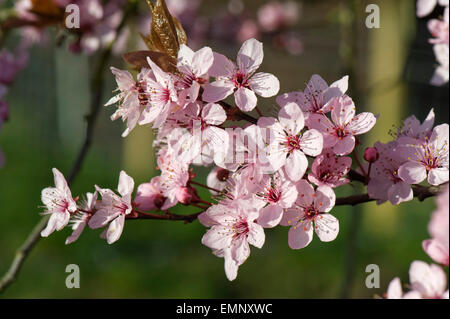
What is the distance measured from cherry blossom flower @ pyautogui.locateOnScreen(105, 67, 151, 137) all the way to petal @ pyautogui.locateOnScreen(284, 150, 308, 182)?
0.22m

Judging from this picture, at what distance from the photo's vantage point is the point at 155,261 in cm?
327

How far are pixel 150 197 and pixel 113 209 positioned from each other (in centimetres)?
6

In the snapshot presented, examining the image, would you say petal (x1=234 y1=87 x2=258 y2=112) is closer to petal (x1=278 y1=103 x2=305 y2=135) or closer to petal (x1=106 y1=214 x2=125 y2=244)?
petal (x1=278 y1=103 x2=305 y2=135)

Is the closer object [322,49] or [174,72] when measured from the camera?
[174,72]

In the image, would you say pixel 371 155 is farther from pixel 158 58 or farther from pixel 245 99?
pixel 158 58

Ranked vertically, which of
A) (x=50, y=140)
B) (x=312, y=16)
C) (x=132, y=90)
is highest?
(x=312, y=16)

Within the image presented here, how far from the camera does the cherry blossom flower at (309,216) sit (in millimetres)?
693

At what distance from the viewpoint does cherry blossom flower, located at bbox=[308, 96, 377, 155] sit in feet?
2.24

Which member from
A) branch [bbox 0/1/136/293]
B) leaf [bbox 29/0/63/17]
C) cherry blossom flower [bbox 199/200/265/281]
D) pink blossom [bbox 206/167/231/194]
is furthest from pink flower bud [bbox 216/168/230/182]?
leaf [bbox 29/0/63/17]

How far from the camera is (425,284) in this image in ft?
2.27

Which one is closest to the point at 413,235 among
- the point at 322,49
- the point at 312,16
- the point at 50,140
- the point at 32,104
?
the point at 322,49
